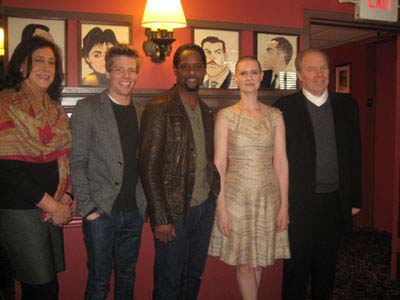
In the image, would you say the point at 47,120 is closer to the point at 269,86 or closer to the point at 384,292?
the point at 269,86

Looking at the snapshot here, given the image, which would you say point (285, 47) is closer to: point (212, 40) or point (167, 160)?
point (212, 40)

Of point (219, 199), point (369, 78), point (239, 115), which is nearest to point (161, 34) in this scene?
point (239, 115)

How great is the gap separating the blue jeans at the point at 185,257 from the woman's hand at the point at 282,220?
391 mm

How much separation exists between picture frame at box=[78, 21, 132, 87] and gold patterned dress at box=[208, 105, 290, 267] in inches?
32.3

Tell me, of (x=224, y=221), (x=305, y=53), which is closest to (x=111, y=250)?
(x=224, y=221)

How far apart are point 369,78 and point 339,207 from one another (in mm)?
3496

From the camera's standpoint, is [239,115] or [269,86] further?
[269,86]

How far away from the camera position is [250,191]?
2.25 m

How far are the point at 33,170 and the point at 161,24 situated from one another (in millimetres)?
1139

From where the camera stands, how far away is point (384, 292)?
126 inches

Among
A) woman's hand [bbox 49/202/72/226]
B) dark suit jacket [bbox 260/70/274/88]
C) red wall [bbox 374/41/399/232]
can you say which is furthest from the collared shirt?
red wall [bbox 374/41/399/232]

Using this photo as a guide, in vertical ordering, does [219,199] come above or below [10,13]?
below

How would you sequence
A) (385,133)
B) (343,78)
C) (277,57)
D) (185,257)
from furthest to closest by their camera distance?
(343,78), (385,133), (277,57), (185,257)

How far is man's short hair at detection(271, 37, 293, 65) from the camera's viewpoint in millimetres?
2939
